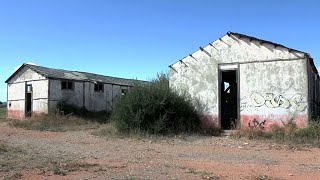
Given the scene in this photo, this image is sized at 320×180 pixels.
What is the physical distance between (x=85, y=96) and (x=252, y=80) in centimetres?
1859

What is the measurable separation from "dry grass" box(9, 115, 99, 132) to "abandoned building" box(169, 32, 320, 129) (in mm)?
8498

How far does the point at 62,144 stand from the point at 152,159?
6089mm

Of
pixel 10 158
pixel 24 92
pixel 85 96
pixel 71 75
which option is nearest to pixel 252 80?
pixel 10 158

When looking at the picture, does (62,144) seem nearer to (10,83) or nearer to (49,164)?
(49,164)

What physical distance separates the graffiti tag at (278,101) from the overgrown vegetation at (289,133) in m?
0.86

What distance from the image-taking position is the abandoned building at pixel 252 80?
744 inches

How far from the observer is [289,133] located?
18.0 metres

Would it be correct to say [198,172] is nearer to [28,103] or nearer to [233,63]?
[233,63]

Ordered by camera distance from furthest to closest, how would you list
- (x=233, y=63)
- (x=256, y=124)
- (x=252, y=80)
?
(x=233, y=63), (x=252, y=80), (x=256, y=124)

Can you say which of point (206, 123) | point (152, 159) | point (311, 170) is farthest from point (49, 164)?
point (206, 123)

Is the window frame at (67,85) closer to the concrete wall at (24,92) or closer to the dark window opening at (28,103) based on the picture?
the concrete wall at (24,92)

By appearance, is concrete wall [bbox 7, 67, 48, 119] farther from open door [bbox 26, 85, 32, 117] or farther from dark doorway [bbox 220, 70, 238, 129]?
dark doorway [bbox 220, 70, 238, 129]

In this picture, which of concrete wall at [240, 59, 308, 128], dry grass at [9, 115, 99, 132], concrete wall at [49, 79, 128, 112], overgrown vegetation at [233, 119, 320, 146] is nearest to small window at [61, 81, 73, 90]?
concrete wall at [49, 79, 128, 112]

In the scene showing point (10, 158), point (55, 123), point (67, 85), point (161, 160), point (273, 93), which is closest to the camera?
point (161, 160)
